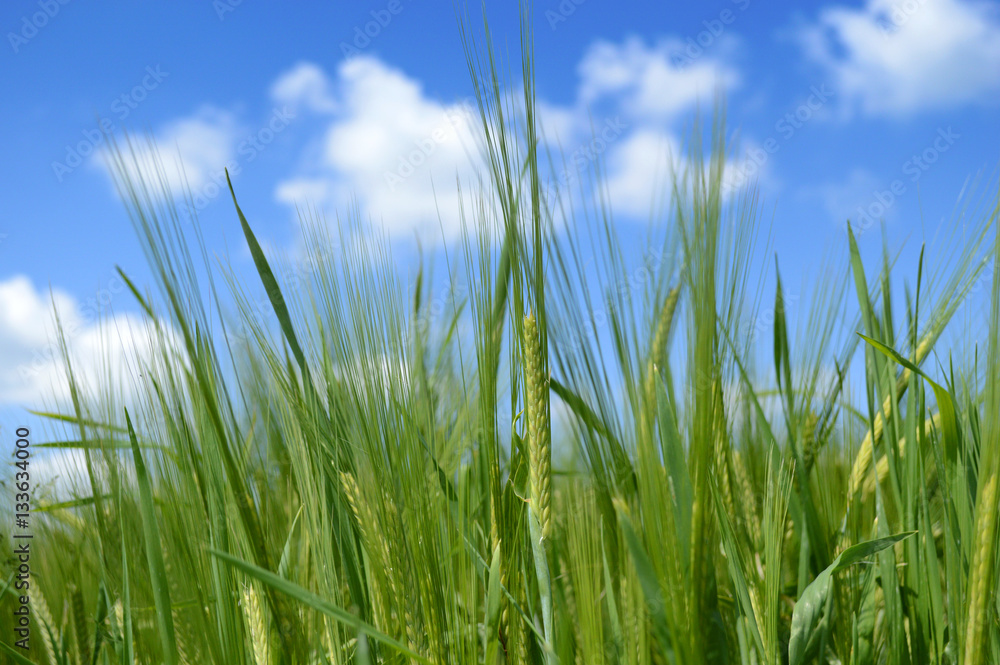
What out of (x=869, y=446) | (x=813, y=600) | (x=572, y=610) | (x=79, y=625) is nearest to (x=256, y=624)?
(x=572, y=610)

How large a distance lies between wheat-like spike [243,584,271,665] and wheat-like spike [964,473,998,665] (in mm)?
678

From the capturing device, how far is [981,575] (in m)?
0.62

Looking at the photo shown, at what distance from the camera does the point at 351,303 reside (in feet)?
2.35

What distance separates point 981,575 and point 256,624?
0.71 m

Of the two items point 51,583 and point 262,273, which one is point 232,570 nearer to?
point 262,273

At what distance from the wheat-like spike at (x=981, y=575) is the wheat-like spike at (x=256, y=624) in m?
0.68

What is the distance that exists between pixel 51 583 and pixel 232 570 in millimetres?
1027

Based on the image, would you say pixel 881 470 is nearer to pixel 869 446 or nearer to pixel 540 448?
pixel 869 446

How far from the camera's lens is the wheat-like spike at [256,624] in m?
0.71

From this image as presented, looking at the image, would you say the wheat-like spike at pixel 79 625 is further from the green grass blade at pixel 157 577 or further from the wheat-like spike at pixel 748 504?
the wheat-like spike at pixel 748 504

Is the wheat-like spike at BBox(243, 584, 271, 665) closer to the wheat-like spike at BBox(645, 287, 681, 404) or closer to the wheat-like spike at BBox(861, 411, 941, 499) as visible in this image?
the wheat-like spike at BBox(645, 287, 681, 404)

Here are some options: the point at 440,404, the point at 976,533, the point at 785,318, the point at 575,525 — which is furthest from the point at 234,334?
the point at 976,533

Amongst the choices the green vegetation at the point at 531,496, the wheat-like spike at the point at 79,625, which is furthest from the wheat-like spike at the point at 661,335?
the wheat-like spike at the point at 79,625

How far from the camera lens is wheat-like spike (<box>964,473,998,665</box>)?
61 centimetres
